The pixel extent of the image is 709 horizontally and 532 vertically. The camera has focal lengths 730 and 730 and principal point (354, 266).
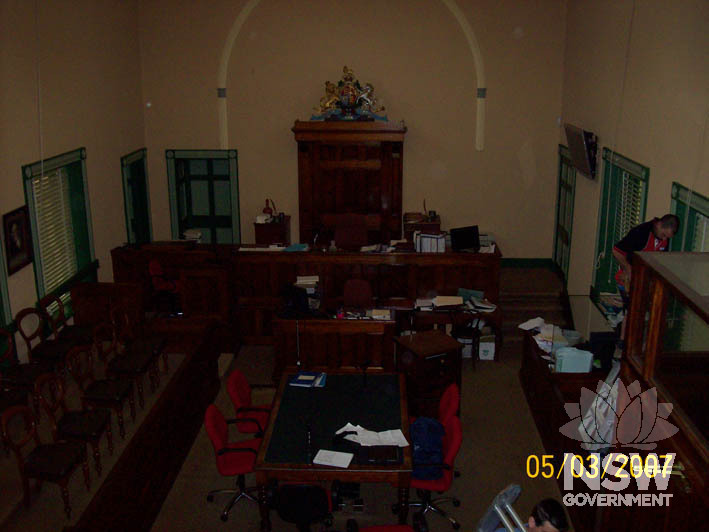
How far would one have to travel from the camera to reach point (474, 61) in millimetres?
12234

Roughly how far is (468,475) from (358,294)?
3.14 meters

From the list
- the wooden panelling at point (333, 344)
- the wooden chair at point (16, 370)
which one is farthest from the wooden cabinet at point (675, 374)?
the wooden chair at point (16, 370)

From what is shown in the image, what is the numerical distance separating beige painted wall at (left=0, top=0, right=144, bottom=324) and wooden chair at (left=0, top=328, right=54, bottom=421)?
0.50 m

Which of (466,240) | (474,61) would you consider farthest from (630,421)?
(474,61)

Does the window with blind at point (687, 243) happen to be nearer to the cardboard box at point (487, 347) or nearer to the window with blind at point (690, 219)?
the window with blind at point (690, 219)

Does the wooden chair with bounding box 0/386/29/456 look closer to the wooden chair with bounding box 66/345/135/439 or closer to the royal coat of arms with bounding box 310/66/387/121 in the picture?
the wooden chair with bounding box 66/345/135/439

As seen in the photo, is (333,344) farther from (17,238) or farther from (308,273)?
(17,238)

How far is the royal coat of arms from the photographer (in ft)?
39.0

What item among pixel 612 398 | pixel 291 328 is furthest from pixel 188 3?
pixel 612 398

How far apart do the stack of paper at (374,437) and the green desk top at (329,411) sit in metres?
0.12

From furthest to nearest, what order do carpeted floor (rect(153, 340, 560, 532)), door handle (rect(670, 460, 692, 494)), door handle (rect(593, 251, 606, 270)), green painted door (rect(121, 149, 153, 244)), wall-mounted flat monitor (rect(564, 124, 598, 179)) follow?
green painted door (rect(121, 149, 153, 244)) < wall-mounted flat monitor (rect(564, 124, 598, 179)) < door handle (rect(593, 251, 606, 270)) < carpeted floor (rect(153, 340, 560, 532)) < door handle (rect(670, 460, 692, 494))

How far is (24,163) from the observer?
27.5 ft

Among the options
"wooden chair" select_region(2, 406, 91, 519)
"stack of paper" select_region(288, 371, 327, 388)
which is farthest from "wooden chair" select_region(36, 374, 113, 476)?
"stack of paper" select_region(288, 371, 327, 388)

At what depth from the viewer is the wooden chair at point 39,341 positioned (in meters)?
8.16
